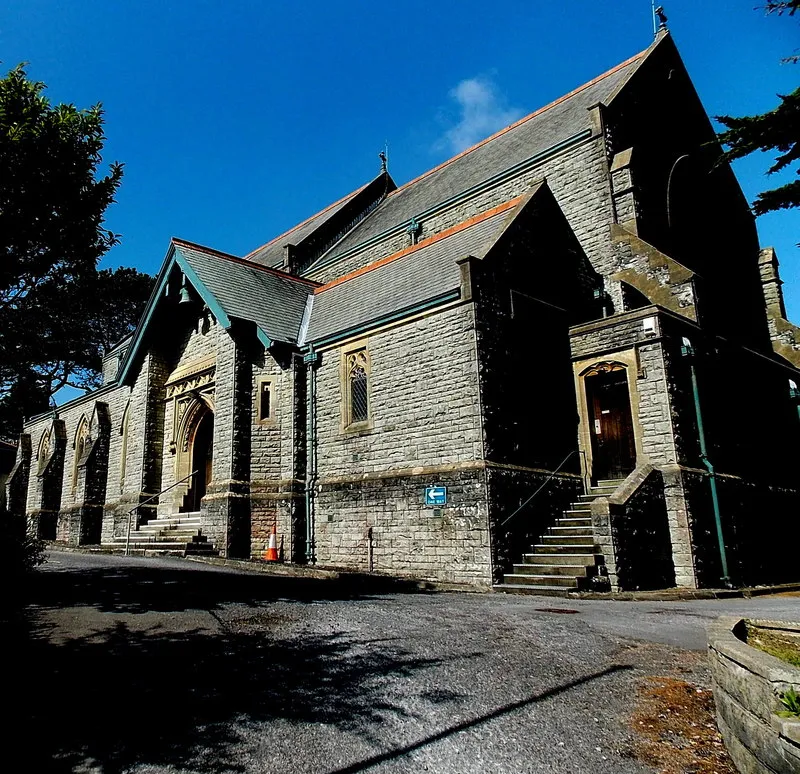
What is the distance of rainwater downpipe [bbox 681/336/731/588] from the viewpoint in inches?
516

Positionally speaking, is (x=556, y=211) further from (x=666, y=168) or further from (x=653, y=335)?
(x=666, y=168)

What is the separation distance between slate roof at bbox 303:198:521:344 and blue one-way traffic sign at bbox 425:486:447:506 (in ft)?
13.6

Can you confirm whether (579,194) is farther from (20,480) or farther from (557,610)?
(20,480)

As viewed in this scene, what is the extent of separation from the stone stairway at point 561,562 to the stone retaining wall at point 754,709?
7.19m

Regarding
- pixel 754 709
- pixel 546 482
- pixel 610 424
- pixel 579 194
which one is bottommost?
pixel 754 709

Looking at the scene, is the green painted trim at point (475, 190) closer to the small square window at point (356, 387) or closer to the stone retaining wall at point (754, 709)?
the small square window at point (356, 387)

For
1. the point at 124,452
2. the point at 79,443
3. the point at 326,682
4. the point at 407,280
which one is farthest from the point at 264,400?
the point at 79,443

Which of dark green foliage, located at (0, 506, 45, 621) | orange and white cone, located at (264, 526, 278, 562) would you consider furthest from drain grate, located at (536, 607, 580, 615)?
orange and white cone, located at (264, 526, 278, 562)

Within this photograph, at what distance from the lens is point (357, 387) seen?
614 inches

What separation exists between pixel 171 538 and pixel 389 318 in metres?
8.49

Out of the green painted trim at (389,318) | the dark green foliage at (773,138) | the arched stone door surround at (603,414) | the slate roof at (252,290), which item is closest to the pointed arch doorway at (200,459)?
the slate roof at (252,290)

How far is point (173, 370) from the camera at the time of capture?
808 inches

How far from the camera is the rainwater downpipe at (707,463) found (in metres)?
13.1

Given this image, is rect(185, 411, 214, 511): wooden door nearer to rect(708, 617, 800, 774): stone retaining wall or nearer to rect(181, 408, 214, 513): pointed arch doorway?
rect(181, 408, 214, 513): pointed arch doorway
